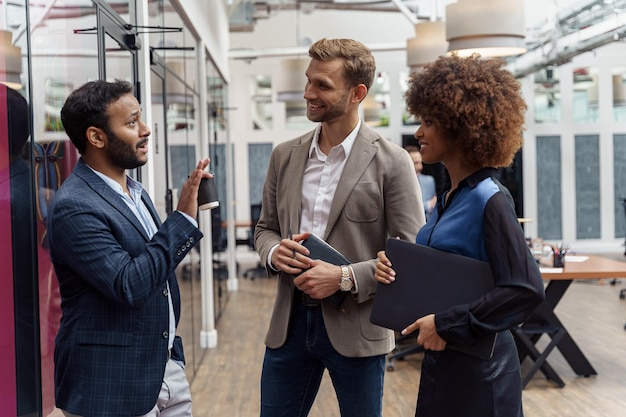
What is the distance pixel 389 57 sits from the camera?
567 inches

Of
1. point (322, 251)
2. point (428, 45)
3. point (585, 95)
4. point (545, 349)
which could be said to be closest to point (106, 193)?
point (322, 251)

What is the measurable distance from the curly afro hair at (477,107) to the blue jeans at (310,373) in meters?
0.71

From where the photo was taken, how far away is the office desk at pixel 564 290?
5.01 meters

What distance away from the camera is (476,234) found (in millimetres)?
1714

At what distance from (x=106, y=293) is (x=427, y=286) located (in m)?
0.74

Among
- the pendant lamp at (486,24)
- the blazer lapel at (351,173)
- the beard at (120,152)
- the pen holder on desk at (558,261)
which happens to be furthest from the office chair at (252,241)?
the beard at (120,152)

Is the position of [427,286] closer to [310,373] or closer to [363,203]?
[363,203]

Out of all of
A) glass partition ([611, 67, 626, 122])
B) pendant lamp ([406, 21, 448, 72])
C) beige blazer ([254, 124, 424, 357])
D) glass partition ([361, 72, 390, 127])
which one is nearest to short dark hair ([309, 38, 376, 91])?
beige blazer ([254, 124, 424, 357])

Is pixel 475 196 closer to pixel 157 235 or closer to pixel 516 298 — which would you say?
pixel 516 298

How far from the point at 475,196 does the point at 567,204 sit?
1351 cm

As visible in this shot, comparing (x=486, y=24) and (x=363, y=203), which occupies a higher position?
(x=486, y=24)

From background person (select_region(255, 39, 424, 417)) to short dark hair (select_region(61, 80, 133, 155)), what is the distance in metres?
0.60

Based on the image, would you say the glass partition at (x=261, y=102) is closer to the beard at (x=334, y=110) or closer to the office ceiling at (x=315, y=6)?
the office ceiling at (x=315, y=6)

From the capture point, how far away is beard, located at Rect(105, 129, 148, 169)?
1.85 metres
